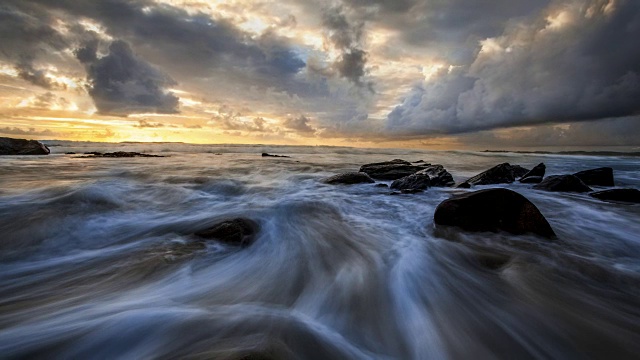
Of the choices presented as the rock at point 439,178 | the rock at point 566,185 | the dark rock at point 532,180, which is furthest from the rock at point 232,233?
→ the dark rock at point 532,180

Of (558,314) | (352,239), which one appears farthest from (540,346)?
(352,239)

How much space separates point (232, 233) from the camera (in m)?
5.02

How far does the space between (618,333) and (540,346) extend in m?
0.85

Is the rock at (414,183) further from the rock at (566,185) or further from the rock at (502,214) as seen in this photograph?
the rock at (502,214)

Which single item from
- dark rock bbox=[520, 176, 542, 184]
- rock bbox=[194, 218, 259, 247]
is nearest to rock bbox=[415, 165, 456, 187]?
dark rock bbox=[520, 176, 542, 184]

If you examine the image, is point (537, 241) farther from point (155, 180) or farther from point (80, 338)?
point (155, 180)

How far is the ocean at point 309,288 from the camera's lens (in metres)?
2.32

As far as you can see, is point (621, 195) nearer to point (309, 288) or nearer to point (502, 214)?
point (502, 214)

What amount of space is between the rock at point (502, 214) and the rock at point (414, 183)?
4.45 m

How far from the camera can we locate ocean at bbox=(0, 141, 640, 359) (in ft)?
7.61

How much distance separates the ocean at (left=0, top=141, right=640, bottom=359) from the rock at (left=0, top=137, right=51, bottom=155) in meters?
21.8

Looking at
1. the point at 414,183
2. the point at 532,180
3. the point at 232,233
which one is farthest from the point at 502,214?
the point at 532,180

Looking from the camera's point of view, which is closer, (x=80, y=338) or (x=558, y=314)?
(x=80, y=338)

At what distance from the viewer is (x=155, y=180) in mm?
11383
